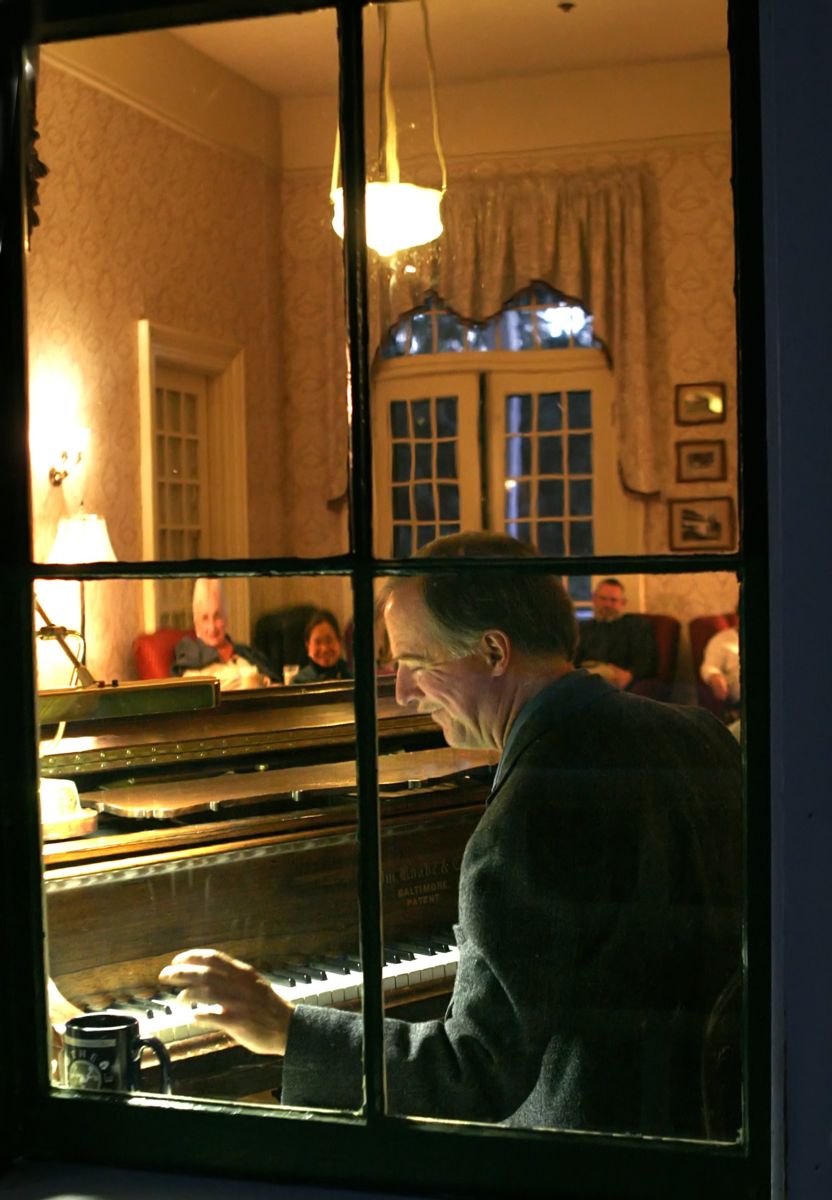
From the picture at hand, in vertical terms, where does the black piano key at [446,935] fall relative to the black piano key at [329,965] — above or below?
above

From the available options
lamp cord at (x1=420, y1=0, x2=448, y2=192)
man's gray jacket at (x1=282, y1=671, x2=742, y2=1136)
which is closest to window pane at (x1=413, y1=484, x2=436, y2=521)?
man's gray jacket at (x1=282, y1=671, x2=742, y2=1136)

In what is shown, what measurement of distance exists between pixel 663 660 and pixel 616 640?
1.9 inches

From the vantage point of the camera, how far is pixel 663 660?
1.25 metres

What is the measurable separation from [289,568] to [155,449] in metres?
0.20

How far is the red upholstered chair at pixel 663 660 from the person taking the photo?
123 centimetres

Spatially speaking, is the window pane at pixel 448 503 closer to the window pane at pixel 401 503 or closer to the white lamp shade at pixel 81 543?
the window pane at pixel 401 503

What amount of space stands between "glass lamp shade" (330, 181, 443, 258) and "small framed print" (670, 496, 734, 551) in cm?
37

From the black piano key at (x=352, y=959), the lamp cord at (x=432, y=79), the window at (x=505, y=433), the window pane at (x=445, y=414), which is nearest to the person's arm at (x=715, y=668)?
the window at (x=505, y=433)

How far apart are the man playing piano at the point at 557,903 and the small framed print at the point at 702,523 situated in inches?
4.9

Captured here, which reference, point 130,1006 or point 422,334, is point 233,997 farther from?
point 422,334

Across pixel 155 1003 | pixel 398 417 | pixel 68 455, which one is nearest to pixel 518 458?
pixel 398 417

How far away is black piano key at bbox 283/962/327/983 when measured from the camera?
138cm

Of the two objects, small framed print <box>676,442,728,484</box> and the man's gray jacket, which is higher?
small framed print <box>676,442,728,484</box>

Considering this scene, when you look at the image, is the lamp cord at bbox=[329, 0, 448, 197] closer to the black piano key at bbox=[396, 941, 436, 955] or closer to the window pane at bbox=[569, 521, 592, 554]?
the window pane at bbox=[569, 521, 592, 554]
